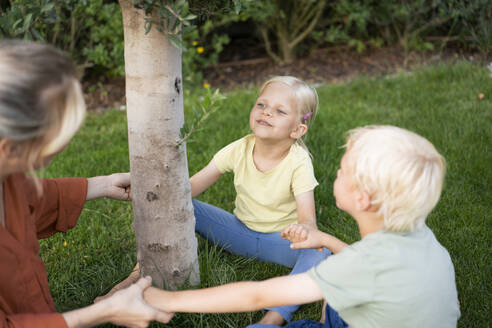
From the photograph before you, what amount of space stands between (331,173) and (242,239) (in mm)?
1001

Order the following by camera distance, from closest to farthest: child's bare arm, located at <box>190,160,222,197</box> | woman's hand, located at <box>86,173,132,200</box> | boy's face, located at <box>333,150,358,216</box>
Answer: boy's face, located at <box>333,150,358,216</box>, woman's hand, located at <box>86,173,132,200</box>, child's bare arm, located at <box>190,160,222,197</box>

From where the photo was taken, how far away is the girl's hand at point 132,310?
1563 millimetres

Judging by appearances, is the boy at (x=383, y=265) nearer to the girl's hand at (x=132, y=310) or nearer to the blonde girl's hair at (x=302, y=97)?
the girl's hand at (x=132, y=310)

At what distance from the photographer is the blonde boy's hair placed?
1.49m

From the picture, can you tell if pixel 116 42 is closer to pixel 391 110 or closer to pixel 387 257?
pixel 391 110

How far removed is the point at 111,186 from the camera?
85.3 inches

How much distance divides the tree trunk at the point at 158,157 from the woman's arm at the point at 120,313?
434 mm

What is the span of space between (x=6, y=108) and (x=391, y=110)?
3.69 meters

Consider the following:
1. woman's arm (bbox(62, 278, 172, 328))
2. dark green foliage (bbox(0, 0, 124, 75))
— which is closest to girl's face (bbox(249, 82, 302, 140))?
woman's arm (bbox(62, 278, 172, 328))

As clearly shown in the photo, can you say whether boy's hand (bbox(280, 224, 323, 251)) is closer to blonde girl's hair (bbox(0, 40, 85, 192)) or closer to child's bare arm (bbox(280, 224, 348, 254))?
child's bare arm (bbox(280, 224, 348, 254))

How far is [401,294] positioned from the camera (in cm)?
149

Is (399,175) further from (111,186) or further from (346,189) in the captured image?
(111,186)

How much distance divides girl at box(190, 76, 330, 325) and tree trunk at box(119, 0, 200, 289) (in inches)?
17.8

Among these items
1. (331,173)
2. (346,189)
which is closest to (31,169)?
(346,189)
